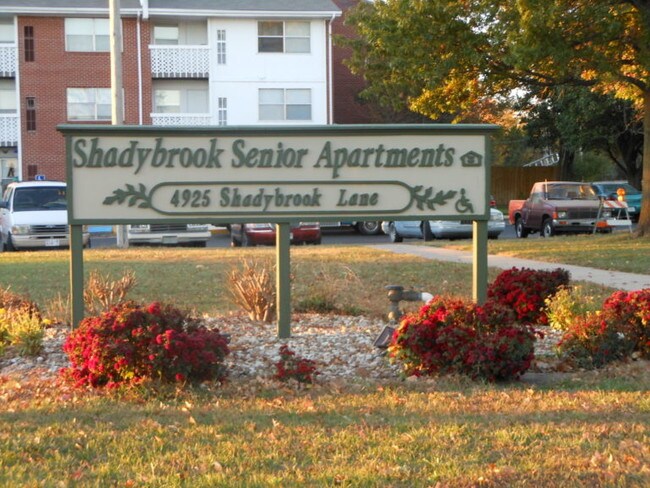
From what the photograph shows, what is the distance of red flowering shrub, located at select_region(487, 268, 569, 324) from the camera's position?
10234mm

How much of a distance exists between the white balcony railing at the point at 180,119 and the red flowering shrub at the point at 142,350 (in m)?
30.9

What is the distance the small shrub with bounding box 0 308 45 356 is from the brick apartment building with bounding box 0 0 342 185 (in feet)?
95.5

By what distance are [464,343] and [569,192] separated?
2171cm

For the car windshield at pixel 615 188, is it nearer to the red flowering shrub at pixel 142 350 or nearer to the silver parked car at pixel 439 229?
the silver parked car at pixel 439 229

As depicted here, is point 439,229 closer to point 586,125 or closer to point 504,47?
point 504,47

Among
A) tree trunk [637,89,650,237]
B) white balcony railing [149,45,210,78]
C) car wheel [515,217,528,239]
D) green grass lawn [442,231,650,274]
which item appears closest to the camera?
green grass lawn [442,231,650,274]

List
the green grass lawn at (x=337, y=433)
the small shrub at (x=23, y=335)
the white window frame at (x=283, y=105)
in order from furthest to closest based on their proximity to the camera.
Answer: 1. the white window frame at (x=283, y=105)
2. the small shrub at (x=23, y=335)
3. the green grass lawn at (x=337, y=433)

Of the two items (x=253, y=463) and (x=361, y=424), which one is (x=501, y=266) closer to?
(x=361, y=424)

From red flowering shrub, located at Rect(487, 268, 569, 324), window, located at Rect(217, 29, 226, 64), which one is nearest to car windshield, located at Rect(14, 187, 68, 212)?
window, located at Rect(217, 29, 226, 64)

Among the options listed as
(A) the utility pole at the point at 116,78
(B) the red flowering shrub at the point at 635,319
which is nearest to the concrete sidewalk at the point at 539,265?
(B) the red flowering shrub at the point at 635,319

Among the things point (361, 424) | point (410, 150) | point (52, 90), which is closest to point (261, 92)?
point (52, 90)

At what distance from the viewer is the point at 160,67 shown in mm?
37156

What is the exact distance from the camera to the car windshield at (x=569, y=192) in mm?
27875

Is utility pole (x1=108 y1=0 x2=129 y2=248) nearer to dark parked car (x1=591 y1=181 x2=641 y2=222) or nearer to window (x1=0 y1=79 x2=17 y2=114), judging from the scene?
window (x1=0 y1=79 x2=17 y2=114)
